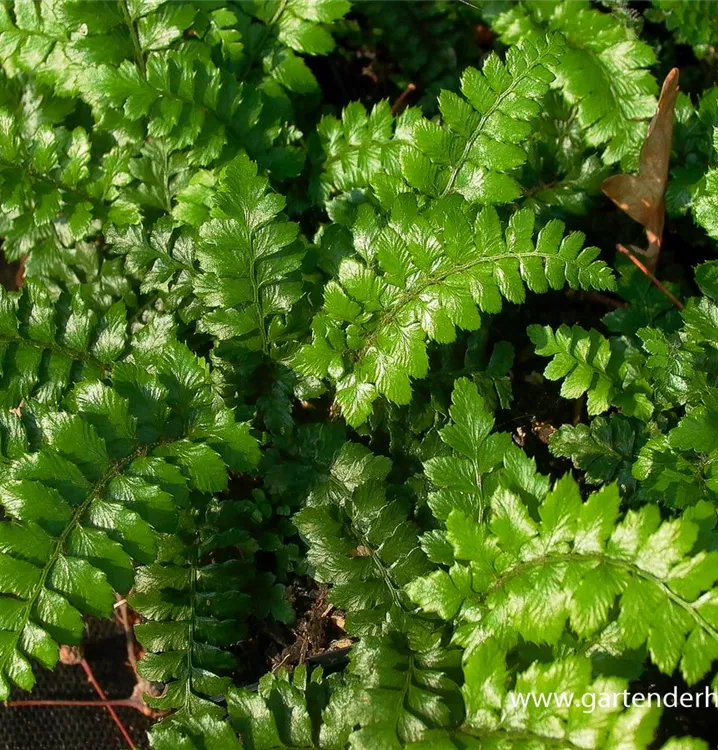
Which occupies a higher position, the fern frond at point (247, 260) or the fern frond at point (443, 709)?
the fern frond at point (247, 260)

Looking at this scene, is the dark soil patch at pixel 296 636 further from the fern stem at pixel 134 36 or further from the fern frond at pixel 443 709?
the fern stem at pixel 134 36

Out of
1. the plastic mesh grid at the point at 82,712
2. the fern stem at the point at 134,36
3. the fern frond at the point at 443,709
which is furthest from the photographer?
the plastic mesh grid at the point at 82,712

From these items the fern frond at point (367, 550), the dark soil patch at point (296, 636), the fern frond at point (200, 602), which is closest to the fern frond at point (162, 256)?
the fern frond at point (200, 602)

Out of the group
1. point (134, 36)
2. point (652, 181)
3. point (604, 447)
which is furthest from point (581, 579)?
point (134, 36)

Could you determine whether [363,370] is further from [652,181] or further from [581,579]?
[652,181]

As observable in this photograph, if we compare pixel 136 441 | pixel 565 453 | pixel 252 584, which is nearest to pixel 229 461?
pixel 136 441
